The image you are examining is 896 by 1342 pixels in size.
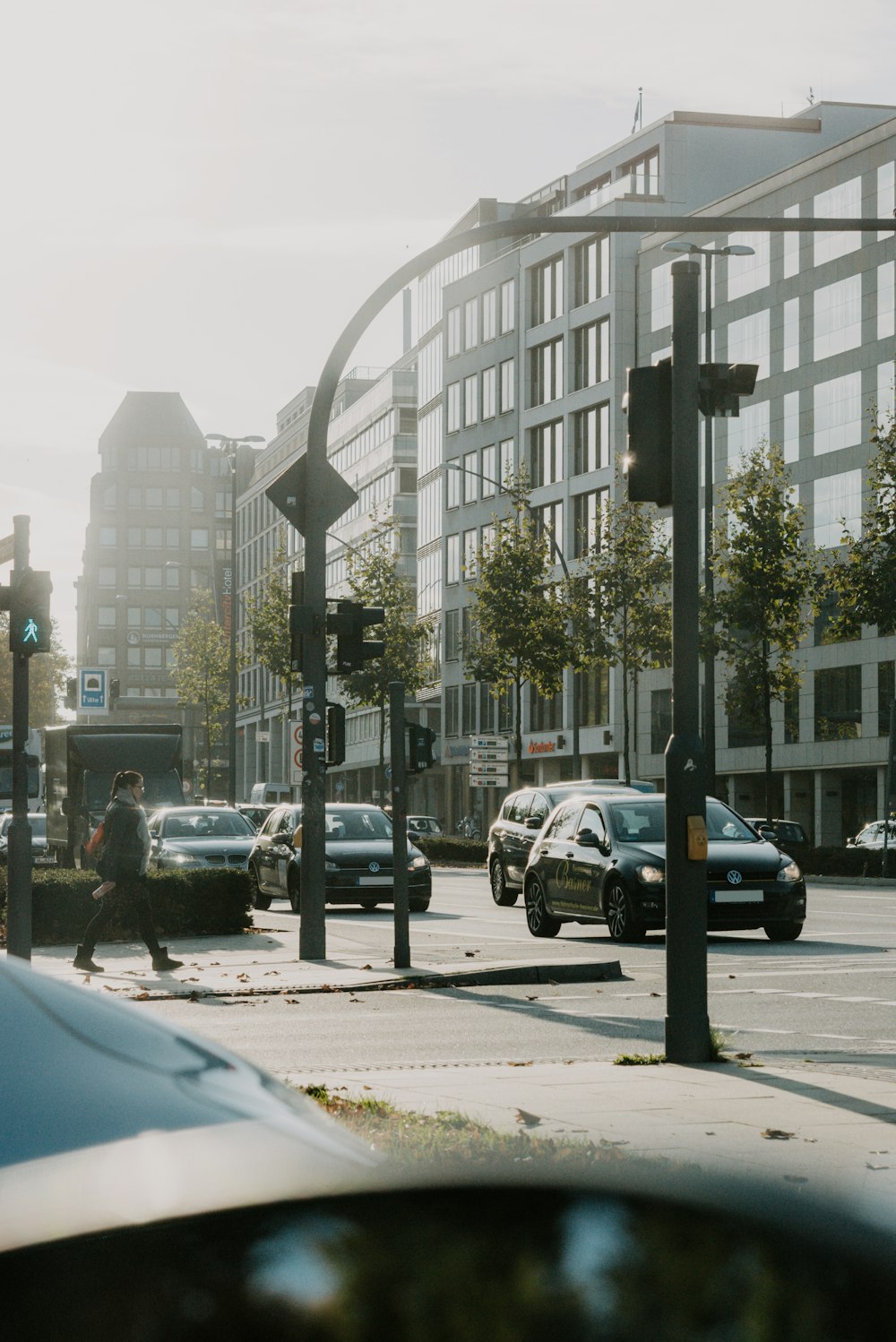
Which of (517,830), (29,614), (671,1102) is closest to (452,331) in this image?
(517,830)

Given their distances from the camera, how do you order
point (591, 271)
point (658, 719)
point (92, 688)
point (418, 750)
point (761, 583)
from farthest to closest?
point (591, 271), point (658, 719), point (92, 688), point (761, 583), point (418, 750)

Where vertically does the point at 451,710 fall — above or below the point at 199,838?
above

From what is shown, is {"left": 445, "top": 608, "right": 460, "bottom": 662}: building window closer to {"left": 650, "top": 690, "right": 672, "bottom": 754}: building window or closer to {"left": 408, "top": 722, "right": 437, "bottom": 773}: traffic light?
{"left": 650, "top": 690, "right": 672, "bottom": 754}: building window

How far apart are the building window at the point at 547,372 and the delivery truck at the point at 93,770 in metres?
38.8

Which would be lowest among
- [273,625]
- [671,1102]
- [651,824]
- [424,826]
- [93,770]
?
[424,826]

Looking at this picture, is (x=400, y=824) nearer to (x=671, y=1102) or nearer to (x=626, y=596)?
(x=671, y=1102)

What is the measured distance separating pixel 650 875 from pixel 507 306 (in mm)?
60066

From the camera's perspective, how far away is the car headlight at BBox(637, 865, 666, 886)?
65.0 ft

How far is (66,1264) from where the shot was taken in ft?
4.27

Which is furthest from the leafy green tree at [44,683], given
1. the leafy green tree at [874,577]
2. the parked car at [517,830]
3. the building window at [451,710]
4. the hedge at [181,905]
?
the hedge at [181,905]

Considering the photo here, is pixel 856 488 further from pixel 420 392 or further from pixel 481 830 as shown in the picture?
pixel 420 392

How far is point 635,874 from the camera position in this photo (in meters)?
20.0

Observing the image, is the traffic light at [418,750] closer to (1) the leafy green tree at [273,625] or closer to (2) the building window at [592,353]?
(1) the leafy green tree at [273,625]

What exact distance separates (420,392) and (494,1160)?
87853mm
